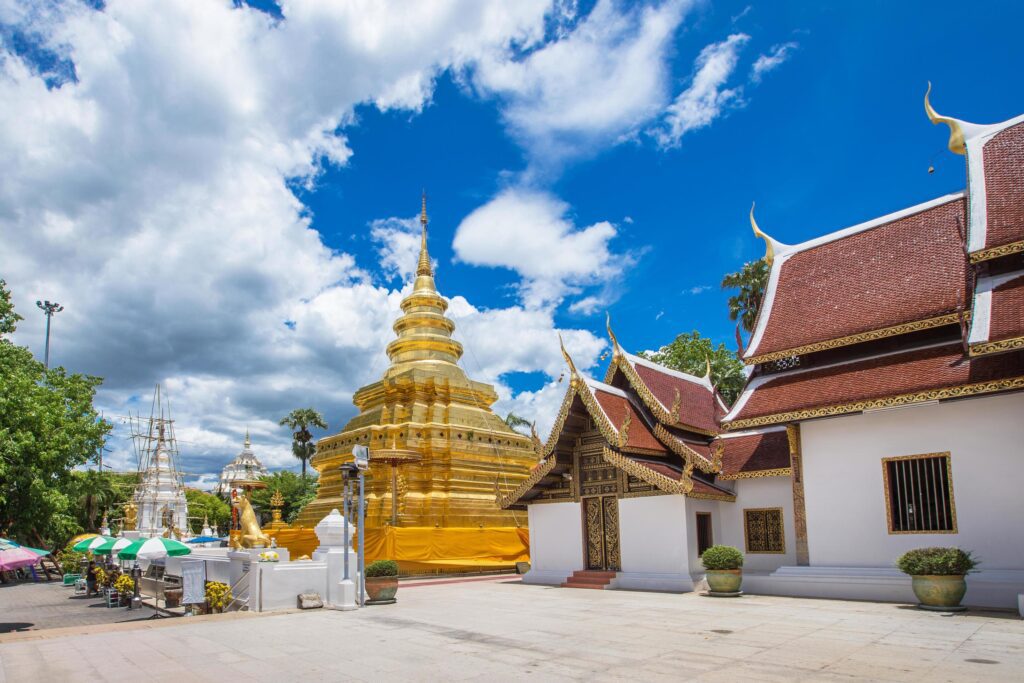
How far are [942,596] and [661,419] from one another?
6.84 metres

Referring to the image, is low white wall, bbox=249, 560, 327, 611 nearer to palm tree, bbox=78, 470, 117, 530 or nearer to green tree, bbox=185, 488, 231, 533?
palm tree, bbox=78, 470, 117, 530

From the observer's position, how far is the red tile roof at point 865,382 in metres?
10.7

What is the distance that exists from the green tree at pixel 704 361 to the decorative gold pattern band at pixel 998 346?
13.7 metres

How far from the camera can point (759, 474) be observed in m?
13.9

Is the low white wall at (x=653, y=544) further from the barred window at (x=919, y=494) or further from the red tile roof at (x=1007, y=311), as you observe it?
the red tile roof at (x=1007, y=311)

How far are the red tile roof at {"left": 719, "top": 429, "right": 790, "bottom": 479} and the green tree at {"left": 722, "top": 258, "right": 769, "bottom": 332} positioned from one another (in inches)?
450

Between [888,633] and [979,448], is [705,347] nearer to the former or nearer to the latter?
[979,448]

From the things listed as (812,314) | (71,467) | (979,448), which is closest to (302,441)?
(71,467)

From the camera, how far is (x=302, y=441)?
5531cm

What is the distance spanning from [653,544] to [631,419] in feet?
8.98

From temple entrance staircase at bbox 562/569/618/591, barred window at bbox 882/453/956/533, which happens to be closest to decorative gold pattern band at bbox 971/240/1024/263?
barred window at bbox 882/453/956/533

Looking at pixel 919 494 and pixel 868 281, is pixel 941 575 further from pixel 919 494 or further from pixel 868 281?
pixel 868 281

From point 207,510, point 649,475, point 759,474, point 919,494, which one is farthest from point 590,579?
point 207,510

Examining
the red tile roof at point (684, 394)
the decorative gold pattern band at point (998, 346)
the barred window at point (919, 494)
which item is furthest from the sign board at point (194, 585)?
the decorative gold pattern band at point (998, 346)
